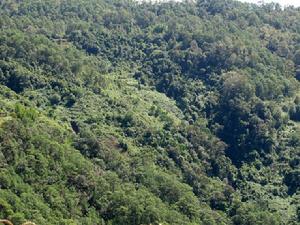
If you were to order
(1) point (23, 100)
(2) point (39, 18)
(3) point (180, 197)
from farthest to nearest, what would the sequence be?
1. (2) point (39, 18)
2. (1) point (23, 100)
3. (3) point (180, 197)

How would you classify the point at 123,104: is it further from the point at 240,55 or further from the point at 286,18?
the point at 286,18

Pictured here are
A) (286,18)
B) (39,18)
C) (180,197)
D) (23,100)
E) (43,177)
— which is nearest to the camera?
(43,177)

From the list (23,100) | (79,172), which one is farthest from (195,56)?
(79,172)

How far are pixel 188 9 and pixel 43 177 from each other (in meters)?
79.8

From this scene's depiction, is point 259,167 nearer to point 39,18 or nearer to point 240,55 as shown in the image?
point 240,55

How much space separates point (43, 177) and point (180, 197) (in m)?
16.2

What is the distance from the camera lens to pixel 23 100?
253 feet

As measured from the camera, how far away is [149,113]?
89.4 meters

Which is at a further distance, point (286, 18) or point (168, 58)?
point (286, 18)

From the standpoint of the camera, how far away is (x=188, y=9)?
13000 cm

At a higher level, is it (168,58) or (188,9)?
(188,9)

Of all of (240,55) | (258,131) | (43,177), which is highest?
(240,55)

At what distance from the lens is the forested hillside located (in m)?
59.4

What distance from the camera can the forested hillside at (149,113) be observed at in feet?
195
